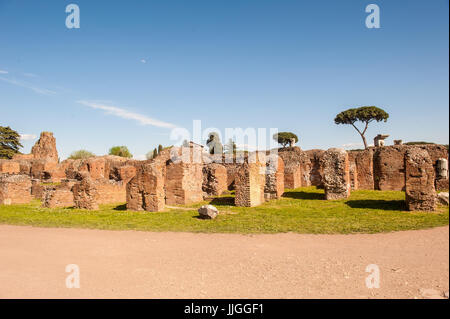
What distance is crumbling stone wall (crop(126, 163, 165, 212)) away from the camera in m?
12.1

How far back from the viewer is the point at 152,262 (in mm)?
5301

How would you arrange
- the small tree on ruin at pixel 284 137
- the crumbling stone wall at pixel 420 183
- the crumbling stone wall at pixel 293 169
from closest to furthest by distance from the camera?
1. the crumbling stone wall at pixel 420 183
2. the crumbling stone wall at pixel 293 169
3. the small tree on ruin at pixel 284 137

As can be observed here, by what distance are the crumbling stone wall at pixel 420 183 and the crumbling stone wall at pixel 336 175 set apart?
3.66m

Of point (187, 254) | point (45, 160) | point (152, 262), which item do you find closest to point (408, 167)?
point (187, 254)

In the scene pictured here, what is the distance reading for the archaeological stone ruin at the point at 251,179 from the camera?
1066 cm

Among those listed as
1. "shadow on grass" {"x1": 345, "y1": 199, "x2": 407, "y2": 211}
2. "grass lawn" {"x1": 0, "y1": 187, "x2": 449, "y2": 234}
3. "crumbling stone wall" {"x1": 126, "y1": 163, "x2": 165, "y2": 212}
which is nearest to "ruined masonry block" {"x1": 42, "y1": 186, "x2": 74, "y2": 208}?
"grass lawn" {"x1": 0, "y1": 187, "x2": 449, "y2": 234}

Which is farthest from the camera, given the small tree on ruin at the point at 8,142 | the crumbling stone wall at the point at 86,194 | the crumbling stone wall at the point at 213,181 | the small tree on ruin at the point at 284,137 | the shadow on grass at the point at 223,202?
the small tree on ruin at the point at 284,137

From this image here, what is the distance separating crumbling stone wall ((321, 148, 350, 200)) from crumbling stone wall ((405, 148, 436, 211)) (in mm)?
3660

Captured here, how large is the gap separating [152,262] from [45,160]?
120 feet

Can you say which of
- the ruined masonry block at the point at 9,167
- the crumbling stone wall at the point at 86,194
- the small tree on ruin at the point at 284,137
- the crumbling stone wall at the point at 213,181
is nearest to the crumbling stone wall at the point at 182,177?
the crumbling stone wall at the point at 213,181

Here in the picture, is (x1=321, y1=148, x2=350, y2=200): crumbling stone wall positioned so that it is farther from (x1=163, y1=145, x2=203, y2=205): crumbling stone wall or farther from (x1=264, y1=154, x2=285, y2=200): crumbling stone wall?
(x1=163, y1=145, x2=203, y2=205): crumbling stone wall

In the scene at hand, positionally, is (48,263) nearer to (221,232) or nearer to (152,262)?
(152,262)

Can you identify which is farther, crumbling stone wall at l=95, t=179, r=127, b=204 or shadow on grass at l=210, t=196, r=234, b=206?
→ crumbling stone wall at l=95, t=179, r=127, b=204

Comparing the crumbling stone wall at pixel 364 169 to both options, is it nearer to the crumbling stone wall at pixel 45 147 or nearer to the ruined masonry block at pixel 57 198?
the ruined masonry block at pixel 57 198
